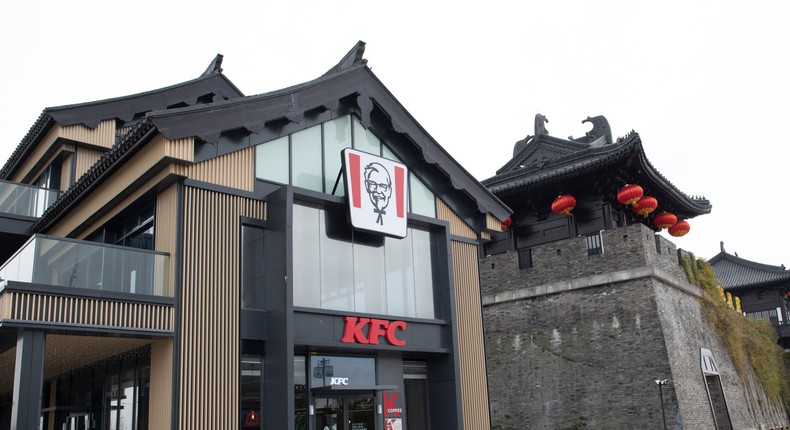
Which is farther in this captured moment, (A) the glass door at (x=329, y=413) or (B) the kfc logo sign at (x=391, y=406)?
(B) the kfc logo sign at (x=391, y=406)

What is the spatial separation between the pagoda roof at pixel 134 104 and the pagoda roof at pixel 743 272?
96.5 feet

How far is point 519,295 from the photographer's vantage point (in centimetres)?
2448

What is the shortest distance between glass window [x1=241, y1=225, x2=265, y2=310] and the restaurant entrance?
225 cm

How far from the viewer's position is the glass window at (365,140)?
1565 centimetres

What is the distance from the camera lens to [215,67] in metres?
20.0

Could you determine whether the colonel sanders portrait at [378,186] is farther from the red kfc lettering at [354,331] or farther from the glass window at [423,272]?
the red kfc lettering at [354,331]

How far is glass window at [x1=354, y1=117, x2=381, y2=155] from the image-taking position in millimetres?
15648

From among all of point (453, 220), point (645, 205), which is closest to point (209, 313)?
point (453, 220)

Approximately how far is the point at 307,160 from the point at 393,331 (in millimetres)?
3855

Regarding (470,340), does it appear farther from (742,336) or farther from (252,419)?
(742,336)

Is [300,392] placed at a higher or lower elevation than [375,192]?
lower

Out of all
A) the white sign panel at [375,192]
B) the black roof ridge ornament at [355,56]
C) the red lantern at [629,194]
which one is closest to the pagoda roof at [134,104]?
the black roof ridge ornament at [355,56]

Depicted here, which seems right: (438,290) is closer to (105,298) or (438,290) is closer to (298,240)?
(298,240)

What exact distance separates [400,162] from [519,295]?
33.1 feet
